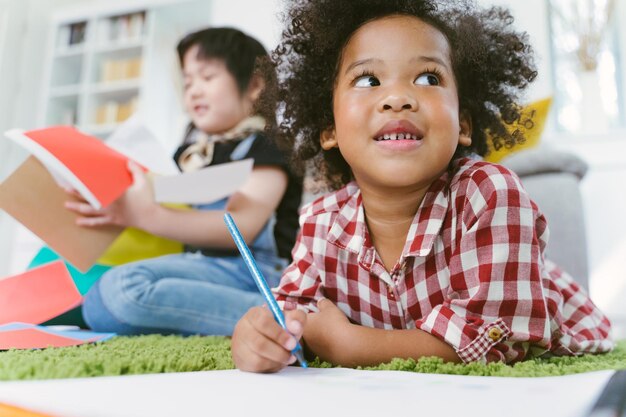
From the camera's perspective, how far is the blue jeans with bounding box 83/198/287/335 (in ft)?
2.97

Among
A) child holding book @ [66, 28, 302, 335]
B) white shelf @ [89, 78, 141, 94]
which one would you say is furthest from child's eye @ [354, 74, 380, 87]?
white shelf @ [89, 78, 141, 94]

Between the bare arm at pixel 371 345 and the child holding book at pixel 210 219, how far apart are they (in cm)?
37

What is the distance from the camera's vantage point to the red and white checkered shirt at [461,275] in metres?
0.55

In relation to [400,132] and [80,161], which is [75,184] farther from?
[400,132]

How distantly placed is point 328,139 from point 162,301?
0.39 meters

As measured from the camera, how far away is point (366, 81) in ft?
2.15

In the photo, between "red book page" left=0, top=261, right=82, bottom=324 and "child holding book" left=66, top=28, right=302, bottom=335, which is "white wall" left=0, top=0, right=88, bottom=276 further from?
"red book page" left=0, top=261, right=82, bottom=324

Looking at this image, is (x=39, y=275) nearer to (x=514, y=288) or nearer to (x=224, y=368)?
(x=224, y=368)

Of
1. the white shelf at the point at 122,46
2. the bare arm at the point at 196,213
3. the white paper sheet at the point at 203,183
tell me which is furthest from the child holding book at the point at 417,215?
the white shelf at the point at 122,46

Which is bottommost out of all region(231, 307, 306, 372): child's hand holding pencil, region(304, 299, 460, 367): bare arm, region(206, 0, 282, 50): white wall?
region(304, 299, 460, 367): bare arm

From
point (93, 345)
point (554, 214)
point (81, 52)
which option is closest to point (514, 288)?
point (93, 345)

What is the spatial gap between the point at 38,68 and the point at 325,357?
3658 mm

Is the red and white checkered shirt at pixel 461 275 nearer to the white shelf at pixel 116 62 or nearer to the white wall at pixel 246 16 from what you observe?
the white wall at pixel 246 16

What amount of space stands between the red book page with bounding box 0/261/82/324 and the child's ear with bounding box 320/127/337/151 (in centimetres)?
43
